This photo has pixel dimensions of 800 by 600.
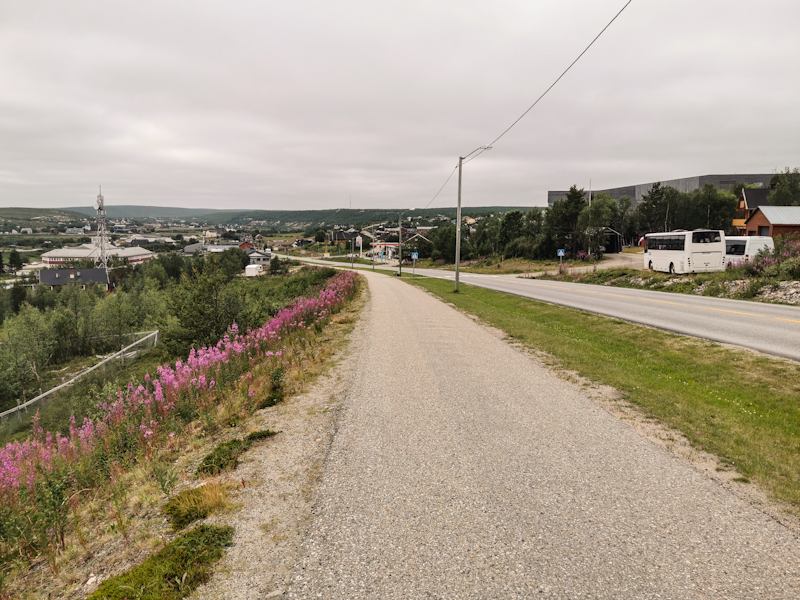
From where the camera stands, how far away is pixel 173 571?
3.50 meters

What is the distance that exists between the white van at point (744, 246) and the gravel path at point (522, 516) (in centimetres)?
3430

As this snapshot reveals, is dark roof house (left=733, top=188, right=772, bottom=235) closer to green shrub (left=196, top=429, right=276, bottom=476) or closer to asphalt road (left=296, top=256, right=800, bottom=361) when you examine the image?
asphalt road (left=296, top=256, right=800, bottom=361)

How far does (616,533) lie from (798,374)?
7815 mm

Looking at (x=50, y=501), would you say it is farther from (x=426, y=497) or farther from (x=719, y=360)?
(x=719, y=360)

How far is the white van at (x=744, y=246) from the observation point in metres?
32.9

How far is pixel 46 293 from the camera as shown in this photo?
8838cm

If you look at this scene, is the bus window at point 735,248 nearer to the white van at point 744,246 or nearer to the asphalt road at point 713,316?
the white van at point 744,246

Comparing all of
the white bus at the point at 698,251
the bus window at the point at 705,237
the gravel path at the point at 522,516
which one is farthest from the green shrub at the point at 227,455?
the bus window at the point at 705,237

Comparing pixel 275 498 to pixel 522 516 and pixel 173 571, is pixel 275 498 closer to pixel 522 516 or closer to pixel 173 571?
pixel 173 571

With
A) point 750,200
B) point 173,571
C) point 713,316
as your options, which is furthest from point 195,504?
point 750,200

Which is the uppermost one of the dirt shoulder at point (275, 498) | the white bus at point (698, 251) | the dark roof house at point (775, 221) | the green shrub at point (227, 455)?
the dark roof house at point (775, 221)

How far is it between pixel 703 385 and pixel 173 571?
9495 mm

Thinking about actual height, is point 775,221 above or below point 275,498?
above

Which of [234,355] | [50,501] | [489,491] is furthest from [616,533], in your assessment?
[234,355]
